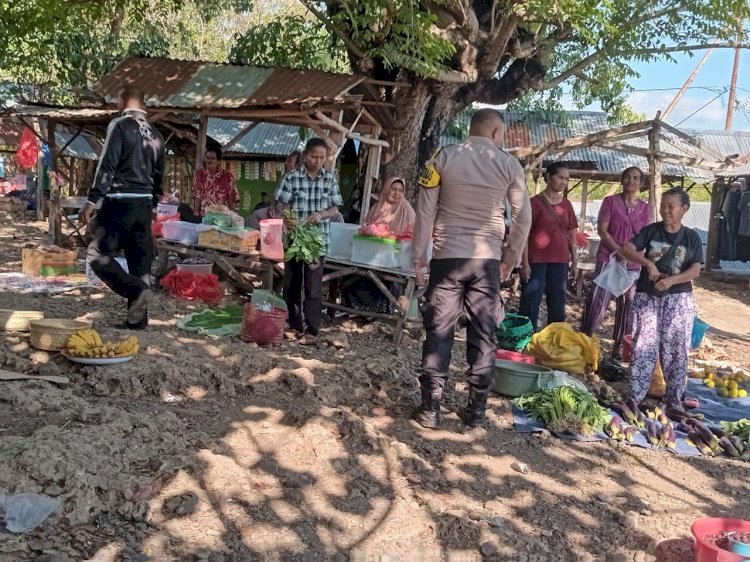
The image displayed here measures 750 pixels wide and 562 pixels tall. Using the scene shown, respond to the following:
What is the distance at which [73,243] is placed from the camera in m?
13.2

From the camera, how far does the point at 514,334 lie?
22.7ft

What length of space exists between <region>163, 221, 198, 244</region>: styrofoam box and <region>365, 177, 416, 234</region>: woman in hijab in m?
2.39

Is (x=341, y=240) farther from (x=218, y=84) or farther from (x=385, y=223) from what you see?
(x=218, y=84)

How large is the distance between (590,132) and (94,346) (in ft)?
57.3

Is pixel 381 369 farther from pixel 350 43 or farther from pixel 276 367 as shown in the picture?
pixel 350 43

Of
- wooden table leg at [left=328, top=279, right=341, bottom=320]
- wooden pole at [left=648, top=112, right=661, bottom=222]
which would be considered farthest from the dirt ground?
wooden pole at [left=648, top=112, right=661, bottom=222]

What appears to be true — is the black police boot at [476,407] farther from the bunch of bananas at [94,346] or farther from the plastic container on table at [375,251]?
the plastic container on table at [375,251]

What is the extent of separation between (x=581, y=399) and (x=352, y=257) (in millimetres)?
2922

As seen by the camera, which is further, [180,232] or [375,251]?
[180,232]

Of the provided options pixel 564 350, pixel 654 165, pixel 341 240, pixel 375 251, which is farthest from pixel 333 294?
pixel 654 165

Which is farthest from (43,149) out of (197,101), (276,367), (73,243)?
(276,367)

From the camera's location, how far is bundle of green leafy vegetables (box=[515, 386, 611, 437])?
5109mm

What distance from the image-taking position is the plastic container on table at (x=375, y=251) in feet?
23.6

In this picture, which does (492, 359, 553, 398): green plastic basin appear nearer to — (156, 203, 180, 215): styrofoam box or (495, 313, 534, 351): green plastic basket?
(495, 313, 534, 351): green plastic basket
